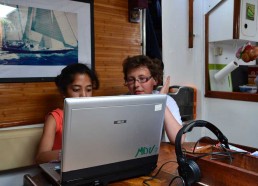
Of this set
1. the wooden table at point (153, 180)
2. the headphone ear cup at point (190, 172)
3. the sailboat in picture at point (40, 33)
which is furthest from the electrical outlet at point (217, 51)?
the headphone ear cup at point (190, 172)

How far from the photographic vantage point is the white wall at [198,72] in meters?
2.59

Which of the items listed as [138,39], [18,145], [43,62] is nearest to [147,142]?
[18,145]

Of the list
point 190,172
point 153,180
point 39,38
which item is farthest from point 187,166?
point 39,38

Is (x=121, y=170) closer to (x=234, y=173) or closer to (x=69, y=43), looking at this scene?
(x=234, y=173)

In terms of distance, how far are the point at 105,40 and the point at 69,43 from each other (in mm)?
339

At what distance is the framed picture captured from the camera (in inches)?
70.7

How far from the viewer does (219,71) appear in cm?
286

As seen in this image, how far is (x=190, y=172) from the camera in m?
0.84

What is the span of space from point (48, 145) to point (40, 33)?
880 mm

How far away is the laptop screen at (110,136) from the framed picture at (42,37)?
120 centimetres

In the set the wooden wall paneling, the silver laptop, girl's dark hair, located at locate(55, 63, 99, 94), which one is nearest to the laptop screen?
the silver laptop

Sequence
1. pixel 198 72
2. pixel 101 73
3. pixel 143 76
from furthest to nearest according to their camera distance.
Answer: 1. pixel 198 72
2. pixel 101 73
3. pixel 143 76

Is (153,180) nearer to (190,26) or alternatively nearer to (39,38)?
(39,38)

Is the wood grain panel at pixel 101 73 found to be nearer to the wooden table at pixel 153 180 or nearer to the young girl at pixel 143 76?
the young girl at pixel 143 76
